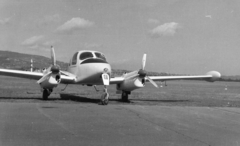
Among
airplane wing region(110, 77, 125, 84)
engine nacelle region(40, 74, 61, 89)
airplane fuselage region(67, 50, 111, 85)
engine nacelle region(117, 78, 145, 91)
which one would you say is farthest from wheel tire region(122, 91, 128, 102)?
engine nacelle region(40, 74, 61, 89)

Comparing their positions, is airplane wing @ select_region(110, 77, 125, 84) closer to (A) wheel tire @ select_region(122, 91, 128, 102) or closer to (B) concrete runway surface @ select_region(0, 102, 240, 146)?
(A) wheel tire @ select_region(122, 91, 128, 102)

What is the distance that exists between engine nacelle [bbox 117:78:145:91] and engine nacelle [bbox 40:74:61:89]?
4.31 metres

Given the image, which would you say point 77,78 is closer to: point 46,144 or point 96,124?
point 96,124

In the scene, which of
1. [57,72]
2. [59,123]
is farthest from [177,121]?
[57,72]

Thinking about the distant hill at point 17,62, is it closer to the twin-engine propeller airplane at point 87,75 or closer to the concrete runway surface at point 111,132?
the twin-engine propeller airplane at point 87,75

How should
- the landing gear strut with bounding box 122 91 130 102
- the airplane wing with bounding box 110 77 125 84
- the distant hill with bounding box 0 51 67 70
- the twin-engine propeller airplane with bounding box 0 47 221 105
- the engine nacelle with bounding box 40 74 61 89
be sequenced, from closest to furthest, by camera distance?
the twin-engine propeller airplane with bounding box 0 47 221 105 < the engine nacelle with bounding box 40 74 61 89 < the airplane wing with bounding box 110 77 125 84 < the landing gear strut with bounding box 122 91 130 102 < the distant hill with bounding box 0 51 67 70

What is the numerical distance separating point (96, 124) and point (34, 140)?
2830mm

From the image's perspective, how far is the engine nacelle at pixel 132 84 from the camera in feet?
60.0

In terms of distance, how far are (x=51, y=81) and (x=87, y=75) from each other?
209cm

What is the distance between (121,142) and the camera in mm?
6523

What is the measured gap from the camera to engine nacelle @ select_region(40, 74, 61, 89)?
16703mm

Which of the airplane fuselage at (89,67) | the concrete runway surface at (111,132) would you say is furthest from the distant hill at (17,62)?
the concrete runway surface at (111,132)

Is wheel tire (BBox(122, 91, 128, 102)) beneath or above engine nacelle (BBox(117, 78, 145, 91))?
beneath

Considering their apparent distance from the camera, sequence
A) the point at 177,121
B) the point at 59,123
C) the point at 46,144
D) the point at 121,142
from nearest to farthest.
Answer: the point at 46,144 → the point at 121,142 → the point at 59,123 → the point at 177,121
